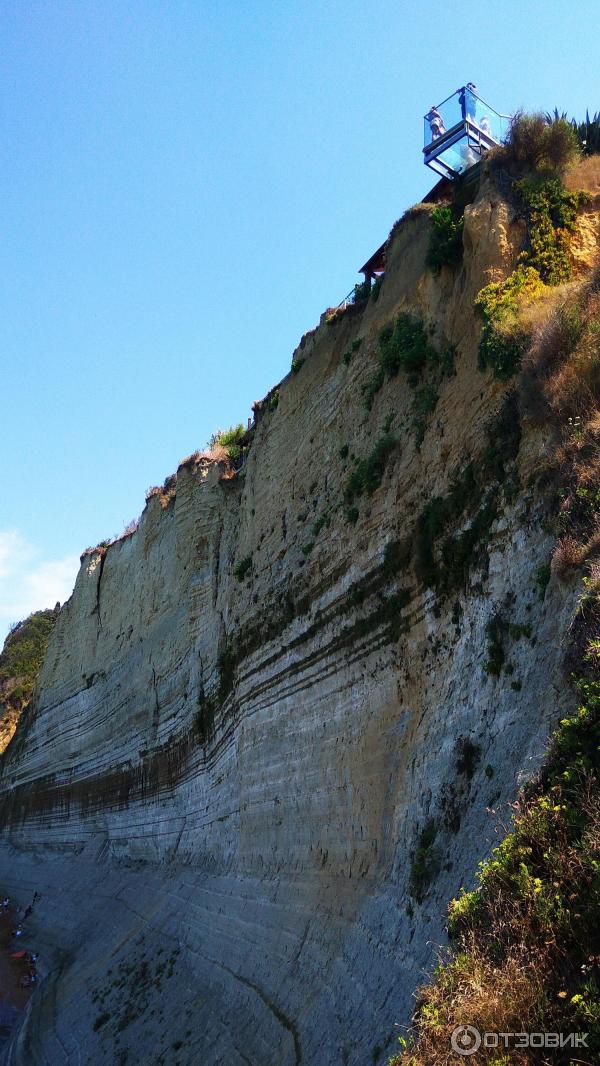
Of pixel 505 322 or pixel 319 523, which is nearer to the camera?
pixel 505 322

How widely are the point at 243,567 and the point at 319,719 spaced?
19.0 ft

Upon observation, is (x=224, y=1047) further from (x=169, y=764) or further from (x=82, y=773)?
(x=82, y=773)

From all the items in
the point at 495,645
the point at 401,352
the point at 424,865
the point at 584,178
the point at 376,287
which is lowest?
the point at 424,865

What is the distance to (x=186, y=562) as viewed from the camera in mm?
23188

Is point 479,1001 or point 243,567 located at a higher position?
point 243,567

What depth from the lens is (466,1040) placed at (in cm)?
494

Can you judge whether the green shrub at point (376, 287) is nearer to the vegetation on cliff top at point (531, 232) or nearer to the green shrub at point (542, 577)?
the vegetation on cliff top at point (531, 232)

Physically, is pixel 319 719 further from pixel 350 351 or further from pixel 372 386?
pixel 350 351

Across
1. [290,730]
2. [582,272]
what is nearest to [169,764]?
[290,730]

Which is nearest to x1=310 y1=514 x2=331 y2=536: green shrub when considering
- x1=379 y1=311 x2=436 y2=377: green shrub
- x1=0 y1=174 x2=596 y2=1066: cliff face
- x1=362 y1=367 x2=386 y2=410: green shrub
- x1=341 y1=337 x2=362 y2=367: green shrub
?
x1=0 y1=174 x2=596 y2=1066: cliff face

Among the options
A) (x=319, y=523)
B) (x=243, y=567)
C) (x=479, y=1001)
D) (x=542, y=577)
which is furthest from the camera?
(x=243, y=567)

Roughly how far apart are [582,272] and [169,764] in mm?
15875

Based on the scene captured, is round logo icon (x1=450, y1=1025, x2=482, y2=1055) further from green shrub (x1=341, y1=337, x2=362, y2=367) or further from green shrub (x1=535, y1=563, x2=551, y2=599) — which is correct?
green shrub (x1=341, y1=337, x2=362, y2=367)

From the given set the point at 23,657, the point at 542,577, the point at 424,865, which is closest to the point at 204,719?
the point at 424,865
